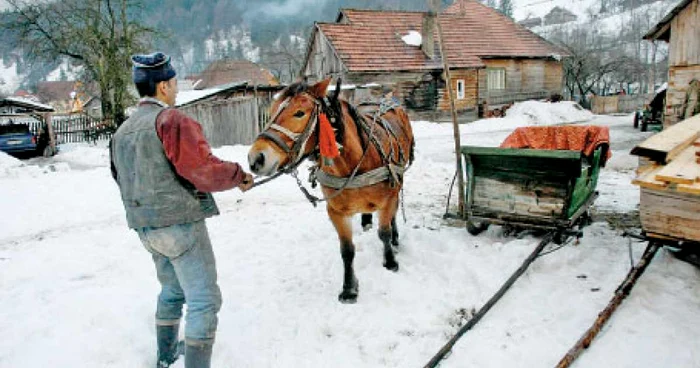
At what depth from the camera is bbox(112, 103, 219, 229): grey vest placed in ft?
8.14

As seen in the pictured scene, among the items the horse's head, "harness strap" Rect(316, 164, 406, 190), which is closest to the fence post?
"harness strap" Rect(316, 164, 406, 190)

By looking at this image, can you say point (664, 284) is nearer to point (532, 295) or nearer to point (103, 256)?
point (532, 295)

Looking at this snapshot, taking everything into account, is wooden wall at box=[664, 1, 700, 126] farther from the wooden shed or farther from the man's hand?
the wooden shed

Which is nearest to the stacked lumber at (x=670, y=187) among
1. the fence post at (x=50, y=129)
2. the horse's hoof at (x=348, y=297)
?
the horse's hoof at (x=348, y=297)

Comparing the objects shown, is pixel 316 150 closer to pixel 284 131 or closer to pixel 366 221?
pixel 284 131

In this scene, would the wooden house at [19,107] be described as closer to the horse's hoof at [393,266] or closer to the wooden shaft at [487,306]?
the horse's hoof at [393,266]

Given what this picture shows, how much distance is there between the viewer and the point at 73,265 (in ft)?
16.8

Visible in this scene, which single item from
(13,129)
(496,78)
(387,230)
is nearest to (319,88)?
(387,230)

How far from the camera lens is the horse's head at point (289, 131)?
2873mm

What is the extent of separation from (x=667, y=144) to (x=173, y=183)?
4.00 meters

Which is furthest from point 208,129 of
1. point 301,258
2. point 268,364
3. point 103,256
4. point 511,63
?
point 511,63

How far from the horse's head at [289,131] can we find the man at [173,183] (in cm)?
22

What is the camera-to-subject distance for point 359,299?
159 inches

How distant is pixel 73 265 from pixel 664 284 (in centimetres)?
612
